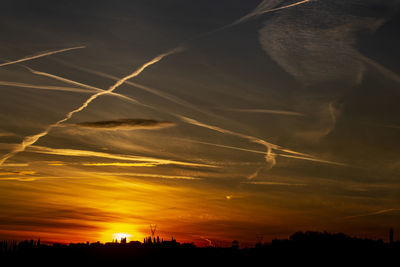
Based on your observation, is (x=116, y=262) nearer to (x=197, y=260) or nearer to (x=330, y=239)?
(x=197, y=260)

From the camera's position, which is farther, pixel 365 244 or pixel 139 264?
pixel 139 264

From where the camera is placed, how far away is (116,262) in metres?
188

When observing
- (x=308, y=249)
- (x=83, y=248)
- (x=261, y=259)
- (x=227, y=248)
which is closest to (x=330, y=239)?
(x=308, y=249)

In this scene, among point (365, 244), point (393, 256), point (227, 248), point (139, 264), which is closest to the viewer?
point (393, 256)

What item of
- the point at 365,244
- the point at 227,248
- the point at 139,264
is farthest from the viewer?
the point at 139,264

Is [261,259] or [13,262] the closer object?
[261,259]

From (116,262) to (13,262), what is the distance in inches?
1422

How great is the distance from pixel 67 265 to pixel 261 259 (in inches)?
2683

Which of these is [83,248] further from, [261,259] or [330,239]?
[330,239]

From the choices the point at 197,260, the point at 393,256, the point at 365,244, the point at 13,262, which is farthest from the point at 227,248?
the point at 13,262

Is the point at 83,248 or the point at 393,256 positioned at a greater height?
the point at 83,248

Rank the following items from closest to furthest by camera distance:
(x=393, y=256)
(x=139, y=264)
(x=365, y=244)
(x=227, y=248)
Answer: (x=393, y=256) < (x=365, y=244) < (x=227, y=248) < (x=139, y=264)

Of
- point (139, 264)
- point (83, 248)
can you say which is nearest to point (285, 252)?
point (139, 264)

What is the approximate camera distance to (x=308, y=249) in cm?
14825
